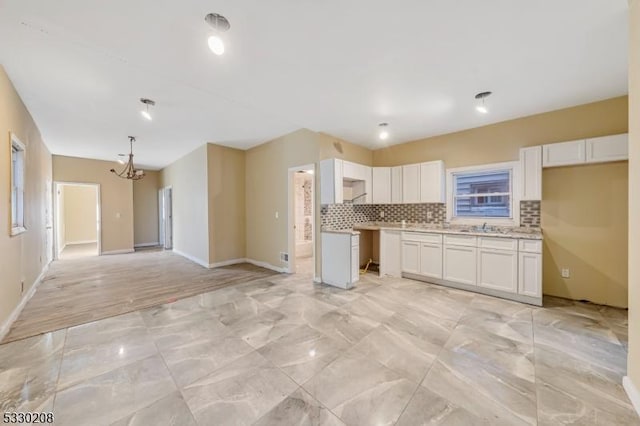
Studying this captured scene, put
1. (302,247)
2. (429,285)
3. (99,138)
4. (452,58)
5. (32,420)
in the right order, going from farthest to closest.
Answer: (302,247) < (99,138) < (429,285) < (452,58) < (32,420)

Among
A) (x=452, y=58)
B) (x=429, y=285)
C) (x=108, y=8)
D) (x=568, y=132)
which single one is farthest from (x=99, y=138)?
(x=568, y=132)

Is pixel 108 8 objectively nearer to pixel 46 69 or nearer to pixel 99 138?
pixel 46 69

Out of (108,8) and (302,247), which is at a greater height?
(108,8)

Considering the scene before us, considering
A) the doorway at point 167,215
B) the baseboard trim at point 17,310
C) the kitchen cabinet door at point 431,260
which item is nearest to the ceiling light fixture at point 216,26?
the baseboard trim at point 17,310

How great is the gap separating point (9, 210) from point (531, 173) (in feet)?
21.7

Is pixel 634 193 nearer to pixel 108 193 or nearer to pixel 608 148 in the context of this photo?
pixel 608 148

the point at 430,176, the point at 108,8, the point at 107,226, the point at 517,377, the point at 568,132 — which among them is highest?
the point at 108,8

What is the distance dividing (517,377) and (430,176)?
10.6 ft

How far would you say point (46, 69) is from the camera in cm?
254

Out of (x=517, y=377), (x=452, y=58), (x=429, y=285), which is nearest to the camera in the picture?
Result: (x=517, y=377)

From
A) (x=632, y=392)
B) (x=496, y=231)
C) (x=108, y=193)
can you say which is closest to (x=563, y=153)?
(x=496, y=231)

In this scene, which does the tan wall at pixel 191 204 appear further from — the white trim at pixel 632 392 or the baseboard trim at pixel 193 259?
the white trim at pixel 632 392

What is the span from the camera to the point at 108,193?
727 cm

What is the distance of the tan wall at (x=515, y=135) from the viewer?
10.3ft
